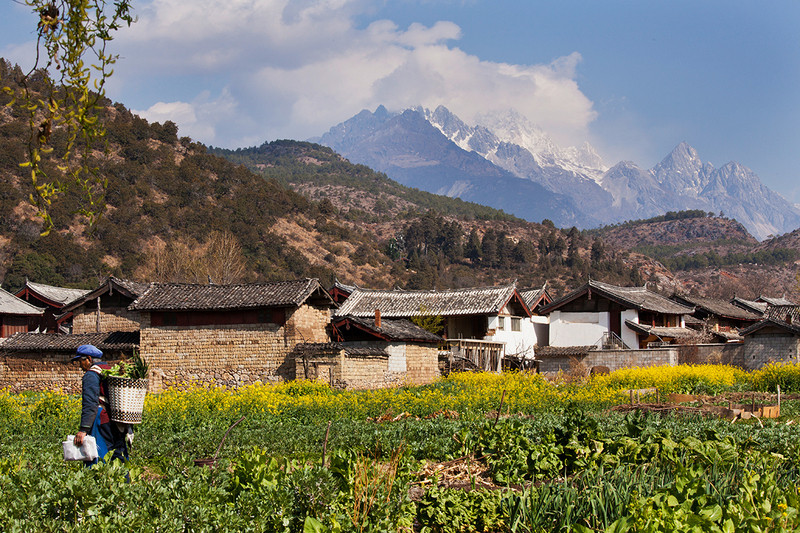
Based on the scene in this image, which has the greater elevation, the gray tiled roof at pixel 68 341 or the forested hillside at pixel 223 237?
the forested hillside at pixel 223 237

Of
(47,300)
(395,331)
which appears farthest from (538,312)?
(47,300)

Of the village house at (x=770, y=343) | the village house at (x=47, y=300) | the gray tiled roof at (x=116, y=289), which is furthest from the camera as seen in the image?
the village house at (x=47, y=300)

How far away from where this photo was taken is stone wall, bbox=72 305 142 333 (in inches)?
1303

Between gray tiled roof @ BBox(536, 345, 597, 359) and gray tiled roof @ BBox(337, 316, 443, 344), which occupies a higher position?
gray tiled roof @ BBox(337, 316, 443, 344)

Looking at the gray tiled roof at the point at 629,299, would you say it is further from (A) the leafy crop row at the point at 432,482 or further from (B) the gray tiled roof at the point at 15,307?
(B) the gray tiled roof at the point at 15,307

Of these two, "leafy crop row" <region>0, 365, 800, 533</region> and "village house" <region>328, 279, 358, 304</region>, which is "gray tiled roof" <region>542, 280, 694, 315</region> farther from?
"leafy crop row" <region>0, 365, 800, 533</region>

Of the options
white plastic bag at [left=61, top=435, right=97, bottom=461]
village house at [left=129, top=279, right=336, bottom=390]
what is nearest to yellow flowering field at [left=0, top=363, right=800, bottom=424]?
village house at [left=129, top=279, right=336, bottom=390]

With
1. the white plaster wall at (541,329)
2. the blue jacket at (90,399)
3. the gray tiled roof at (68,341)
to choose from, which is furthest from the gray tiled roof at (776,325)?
the blue jacket at (90,399)

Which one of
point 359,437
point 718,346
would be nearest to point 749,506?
point 359,437

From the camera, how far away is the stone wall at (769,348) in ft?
88.6

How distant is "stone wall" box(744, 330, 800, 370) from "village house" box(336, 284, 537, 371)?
38.3 feet

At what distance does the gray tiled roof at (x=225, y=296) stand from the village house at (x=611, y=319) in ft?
51.8

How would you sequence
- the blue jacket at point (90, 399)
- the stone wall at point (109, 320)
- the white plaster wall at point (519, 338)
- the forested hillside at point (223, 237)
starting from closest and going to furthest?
the blue jacket at point (90, 399)
the stone wall at point (109, 320)
the white plaster wall at point (519, 338)
the forested hillside at point (223, 237)

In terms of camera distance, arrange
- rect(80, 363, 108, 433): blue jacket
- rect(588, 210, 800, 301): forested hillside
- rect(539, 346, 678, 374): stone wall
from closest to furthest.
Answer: rect(80, 363, 108, 433): blue jacket, rect(539, 346, 678, 374): stone wall, rect(588, 210, 800, 301): forested hillside
